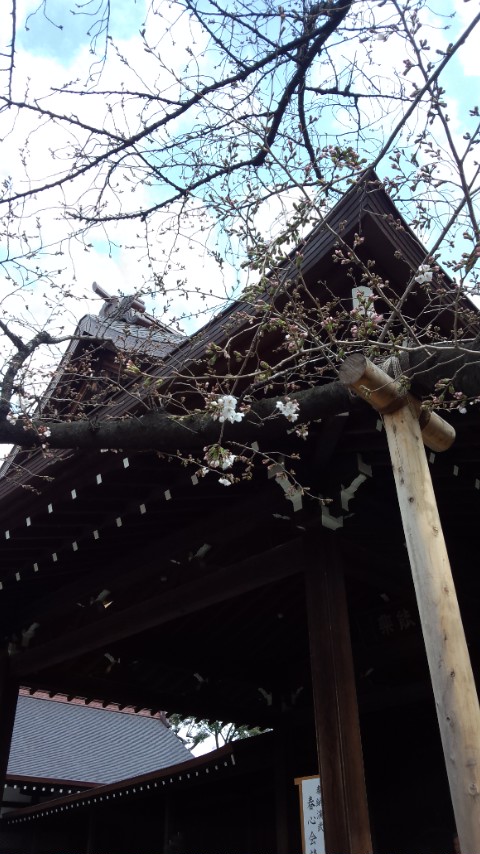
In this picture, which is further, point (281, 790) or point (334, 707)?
point (281, 790)

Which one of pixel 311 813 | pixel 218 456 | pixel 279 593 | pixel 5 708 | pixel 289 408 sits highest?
pixel 279 593

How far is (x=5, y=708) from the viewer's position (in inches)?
222

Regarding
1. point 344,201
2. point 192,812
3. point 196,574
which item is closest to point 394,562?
point 196,574

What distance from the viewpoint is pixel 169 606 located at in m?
4.66

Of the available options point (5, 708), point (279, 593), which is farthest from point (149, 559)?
point (5, 708)

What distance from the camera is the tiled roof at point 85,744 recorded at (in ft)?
38.4

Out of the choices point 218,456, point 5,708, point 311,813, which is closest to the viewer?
point 218,456

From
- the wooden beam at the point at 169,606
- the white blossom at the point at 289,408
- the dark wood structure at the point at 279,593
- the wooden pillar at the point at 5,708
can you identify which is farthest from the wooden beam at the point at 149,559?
the white blossom at the point at 289,408

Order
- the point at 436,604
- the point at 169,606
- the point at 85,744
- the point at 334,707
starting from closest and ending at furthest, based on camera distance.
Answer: the point at 436,604 → the point at 334,707 → the point at 169,606 → the point at 85,744

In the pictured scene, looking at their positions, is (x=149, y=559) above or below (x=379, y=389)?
above

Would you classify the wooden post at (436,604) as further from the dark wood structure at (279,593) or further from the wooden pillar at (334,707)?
the wooden pillar at (334,707)

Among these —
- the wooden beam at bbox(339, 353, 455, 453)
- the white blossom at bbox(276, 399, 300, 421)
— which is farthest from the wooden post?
the white blossom at bbox(276, 399, 300, 421)

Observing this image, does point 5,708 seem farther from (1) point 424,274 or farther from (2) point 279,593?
(1) point 424,274

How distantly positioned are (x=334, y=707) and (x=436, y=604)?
151cm
